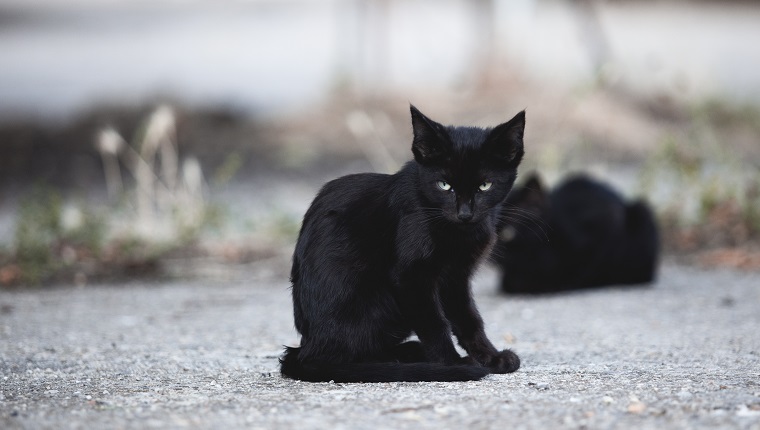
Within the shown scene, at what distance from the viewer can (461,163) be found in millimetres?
3738

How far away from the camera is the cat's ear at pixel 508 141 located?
12.2 feet

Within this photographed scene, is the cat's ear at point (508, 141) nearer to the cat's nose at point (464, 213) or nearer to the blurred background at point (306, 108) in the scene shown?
the cat's nose at point (464, 213)

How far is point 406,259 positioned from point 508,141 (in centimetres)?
64

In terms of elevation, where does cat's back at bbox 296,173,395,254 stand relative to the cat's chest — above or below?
above

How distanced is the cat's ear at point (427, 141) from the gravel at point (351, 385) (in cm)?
90

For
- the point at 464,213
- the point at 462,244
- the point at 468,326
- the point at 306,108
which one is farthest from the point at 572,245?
the point at 306,108

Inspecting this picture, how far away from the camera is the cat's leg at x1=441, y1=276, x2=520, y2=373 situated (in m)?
3.84

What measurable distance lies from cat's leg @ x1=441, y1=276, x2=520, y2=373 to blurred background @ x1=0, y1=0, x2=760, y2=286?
3.15 m

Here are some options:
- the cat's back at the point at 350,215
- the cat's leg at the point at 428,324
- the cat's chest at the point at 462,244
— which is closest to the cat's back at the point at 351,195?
the cat's back at the point at 350,215

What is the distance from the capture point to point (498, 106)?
10.4 m

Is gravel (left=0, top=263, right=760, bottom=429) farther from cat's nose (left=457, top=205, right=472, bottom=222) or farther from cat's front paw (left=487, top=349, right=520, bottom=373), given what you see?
cat's nose (left=457, top=205, right=472, bottom=222)

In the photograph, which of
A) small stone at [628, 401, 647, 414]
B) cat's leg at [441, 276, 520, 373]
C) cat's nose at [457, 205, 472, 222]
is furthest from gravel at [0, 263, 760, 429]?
cat's nose at [457, 205, 472, 222]

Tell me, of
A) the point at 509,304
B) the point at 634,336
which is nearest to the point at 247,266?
→ the point at 509,304

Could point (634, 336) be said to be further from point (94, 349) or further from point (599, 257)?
point (94, 349)
